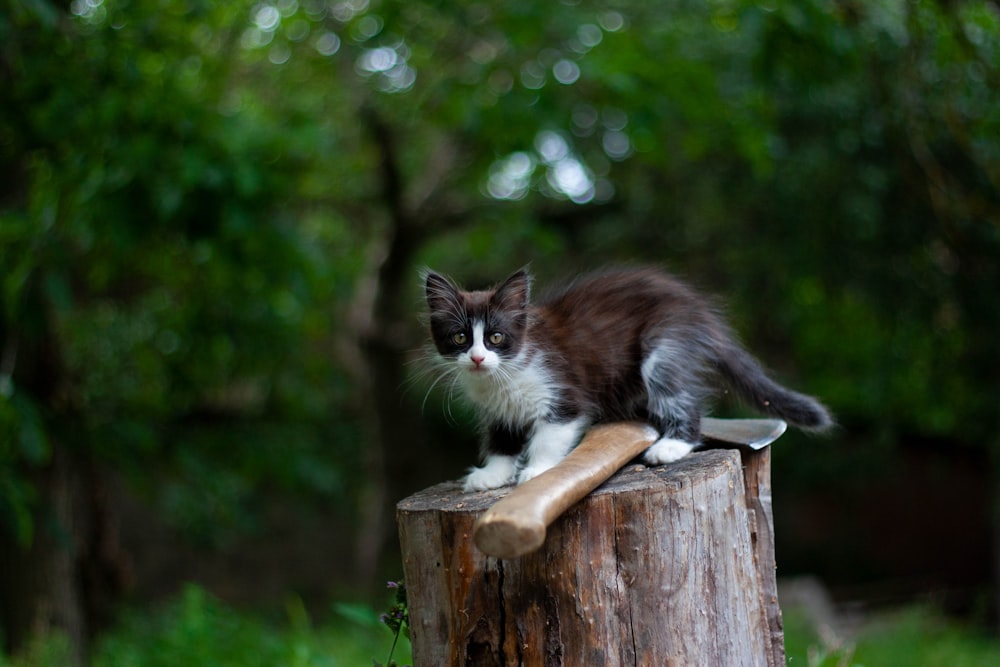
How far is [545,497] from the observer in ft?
6.98

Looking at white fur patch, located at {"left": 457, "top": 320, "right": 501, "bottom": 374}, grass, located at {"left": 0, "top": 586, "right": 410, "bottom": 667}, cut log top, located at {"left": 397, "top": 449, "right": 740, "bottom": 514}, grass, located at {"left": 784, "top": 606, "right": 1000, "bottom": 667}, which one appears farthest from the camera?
grass, located at {"left": 784, "top": 606, "right": 1000, "bottom": 667}

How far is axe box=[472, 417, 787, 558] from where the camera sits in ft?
6.56

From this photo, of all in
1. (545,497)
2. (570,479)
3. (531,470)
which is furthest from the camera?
(531,470)

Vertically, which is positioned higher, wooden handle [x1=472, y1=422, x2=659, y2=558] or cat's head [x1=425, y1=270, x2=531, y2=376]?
cat's head [x1=425, y1=270, x2=531, y2=376]

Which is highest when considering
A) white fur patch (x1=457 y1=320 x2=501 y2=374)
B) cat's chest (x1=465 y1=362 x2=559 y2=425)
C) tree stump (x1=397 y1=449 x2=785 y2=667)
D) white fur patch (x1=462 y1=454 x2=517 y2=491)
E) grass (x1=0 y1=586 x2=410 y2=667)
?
white fur patch (x1=457 y1=320 x2=501 y2=374)

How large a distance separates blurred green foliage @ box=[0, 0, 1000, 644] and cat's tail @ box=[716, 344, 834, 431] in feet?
7.25

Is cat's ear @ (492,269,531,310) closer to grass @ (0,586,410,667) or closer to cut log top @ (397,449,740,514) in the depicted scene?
cut log top @ (397,449,740,514)

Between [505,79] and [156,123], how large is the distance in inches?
106

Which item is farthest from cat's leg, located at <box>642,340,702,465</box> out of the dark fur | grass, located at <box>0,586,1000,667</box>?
grass, located at <box>0,586,1000,667</box>

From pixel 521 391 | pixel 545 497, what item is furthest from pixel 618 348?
pixel 545 497

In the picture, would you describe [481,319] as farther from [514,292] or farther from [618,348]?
[618,348]

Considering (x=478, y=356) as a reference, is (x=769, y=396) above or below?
below

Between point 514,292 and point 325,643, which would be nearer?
point 514,292

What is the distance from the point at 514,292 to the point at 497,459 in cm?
53
